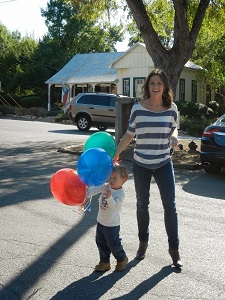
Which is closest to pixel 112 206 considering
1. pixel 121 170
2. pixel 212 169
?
pixel 121 170

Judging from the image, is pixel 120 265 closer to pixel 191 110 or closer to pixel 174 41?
pixel 174 41

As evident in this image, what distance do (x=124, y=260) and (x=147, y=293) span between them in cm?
54

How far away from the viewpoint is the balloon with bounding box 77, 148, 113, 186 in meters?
4.07

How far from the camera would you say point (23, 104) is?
4072cm

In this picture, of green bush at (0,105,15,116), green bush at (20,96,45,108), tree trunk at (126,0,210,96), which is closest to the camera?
tree trunk at (126,0,210,96)

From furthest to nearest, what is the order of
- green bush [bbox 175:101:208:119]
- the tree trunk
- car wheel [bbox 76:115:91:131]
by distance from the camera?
green bush [bbox 175:101:208:119]
car wheel [bbox 76:115:91:131]
the tree trunk

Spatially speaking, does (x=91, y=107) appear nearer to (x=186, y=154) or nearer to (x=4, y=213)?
(x=186, y=154)

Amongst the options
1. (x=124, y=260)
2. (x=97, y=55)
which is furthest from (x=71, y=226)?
(x=97, y=55)

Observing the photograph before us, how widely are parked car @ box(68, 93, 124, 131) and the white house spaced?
21.0ft

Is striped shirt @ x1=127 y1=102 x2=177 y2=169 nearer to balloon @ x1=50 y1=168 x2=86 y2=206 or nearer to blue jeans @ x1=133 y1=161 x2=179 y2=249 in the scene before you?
blue jeans @ x1=133 y1=161 x2=179 y2=249

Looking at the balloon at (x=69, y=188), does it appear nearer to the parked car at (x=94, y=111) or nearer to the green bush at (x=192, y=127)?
the parked car at (x=94, y=111)

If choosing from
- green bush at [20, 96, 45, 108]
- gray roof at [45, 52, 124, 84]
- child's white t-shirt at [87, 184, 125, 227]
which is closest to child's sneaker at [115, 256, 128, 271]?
child's white t-shirt at [87, 184, 125, 227]

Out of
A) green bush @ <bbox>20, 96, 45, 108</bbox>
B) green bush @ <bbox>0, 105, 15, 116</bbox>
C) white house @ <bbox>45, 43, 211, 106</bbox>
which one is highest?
white house @ <bbox>45, 43, 211, 106</bbox>

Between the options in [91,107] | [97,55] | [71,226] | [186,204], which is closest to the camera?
[71,226]
